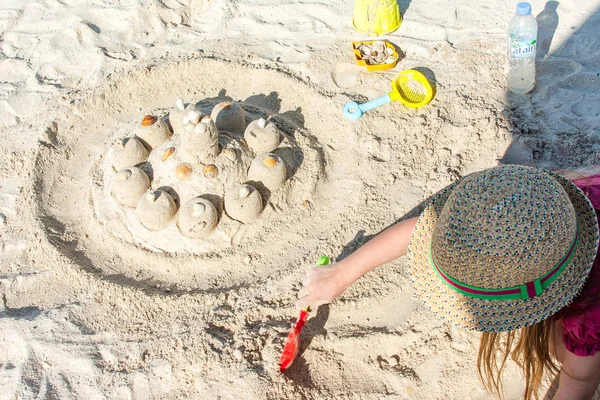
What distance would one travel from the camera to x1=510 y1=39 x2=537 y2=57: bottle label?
2617 mm

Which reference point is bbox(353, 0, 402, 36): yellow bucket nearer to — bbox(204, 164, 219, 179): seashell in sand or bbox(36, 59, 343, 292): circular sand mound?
bbox(36, 59, 343, 292): circular sand mound

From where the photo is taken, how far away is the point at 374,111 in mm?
2711

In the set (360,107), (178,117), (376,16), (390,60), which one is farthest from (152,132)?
(376,16)

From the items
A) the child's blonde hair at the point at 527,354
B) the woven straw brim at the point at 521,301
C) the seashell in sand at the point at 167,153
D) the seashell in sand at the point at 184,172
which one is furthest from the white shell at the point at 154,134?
the child's blonde hair at the point at 527,354

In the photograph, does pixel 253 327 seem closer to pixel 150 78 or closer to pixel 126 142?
pixel 126 142

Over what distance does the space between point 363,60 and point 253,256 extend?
1.27 meters

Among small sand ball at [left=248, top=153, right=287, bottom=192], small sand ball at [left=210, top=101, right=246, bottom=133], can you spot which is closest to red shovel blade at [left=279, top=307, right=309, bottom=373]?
small sand ball at [left=248, top=153, right=287, bottom=192]

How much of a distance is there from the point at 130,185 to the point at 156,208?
0.17 meters

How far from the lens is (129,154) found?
2406 millimetres

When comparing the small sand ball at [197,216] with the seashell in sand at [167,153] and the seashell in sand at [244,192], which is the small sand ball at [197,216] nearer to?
the seashell in sand at [244,192]

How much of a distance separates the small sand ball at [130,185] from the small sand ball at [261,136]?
472mm

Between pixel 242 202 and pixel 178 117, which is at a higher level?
pixel 178 117

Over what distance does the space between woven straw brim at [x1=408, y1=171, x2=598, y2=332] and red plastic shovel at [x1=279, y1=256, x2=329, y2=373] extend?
607 mm

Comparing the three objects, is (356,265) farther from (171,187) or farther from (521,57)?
(521,57)
